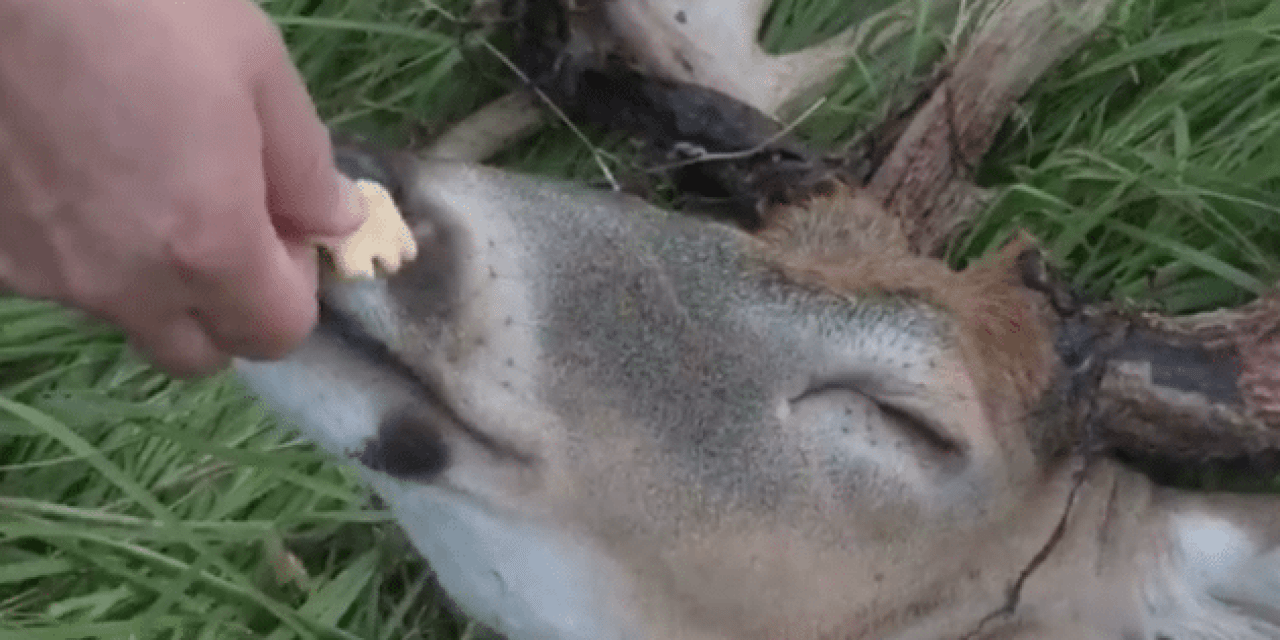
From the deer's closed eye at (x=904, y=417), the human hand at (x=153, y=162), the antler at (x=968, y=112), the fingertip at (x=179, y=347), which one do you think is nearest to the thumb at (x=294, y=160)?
the human hand at (x=153, y=162)

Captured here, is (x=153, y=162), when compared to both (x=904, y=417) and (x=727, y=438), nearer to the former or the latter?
(x=727, y=438)

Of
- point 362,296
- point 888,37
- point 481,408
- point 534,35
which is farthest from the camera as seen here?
point 888,37

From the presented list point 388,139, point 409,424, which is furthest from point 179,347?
point 388,139

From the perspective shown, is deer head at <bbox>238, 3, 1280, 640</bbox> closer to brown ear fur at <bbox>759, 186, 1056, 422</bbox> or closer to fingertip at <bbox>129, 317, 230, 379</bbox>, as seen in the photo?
brown ear fur at <bbox>759, 186, 1056, 422</bbox>

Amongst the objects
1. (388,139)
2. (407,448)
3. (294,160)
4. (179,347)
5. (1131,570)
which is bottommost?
(388,139)

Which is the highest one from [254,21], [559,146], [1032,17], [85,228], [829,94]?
[254,21]

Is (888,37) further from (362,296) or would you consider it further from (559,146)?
(362,296)

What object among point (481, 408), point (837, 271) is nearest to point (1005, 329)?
point (837, 271)
